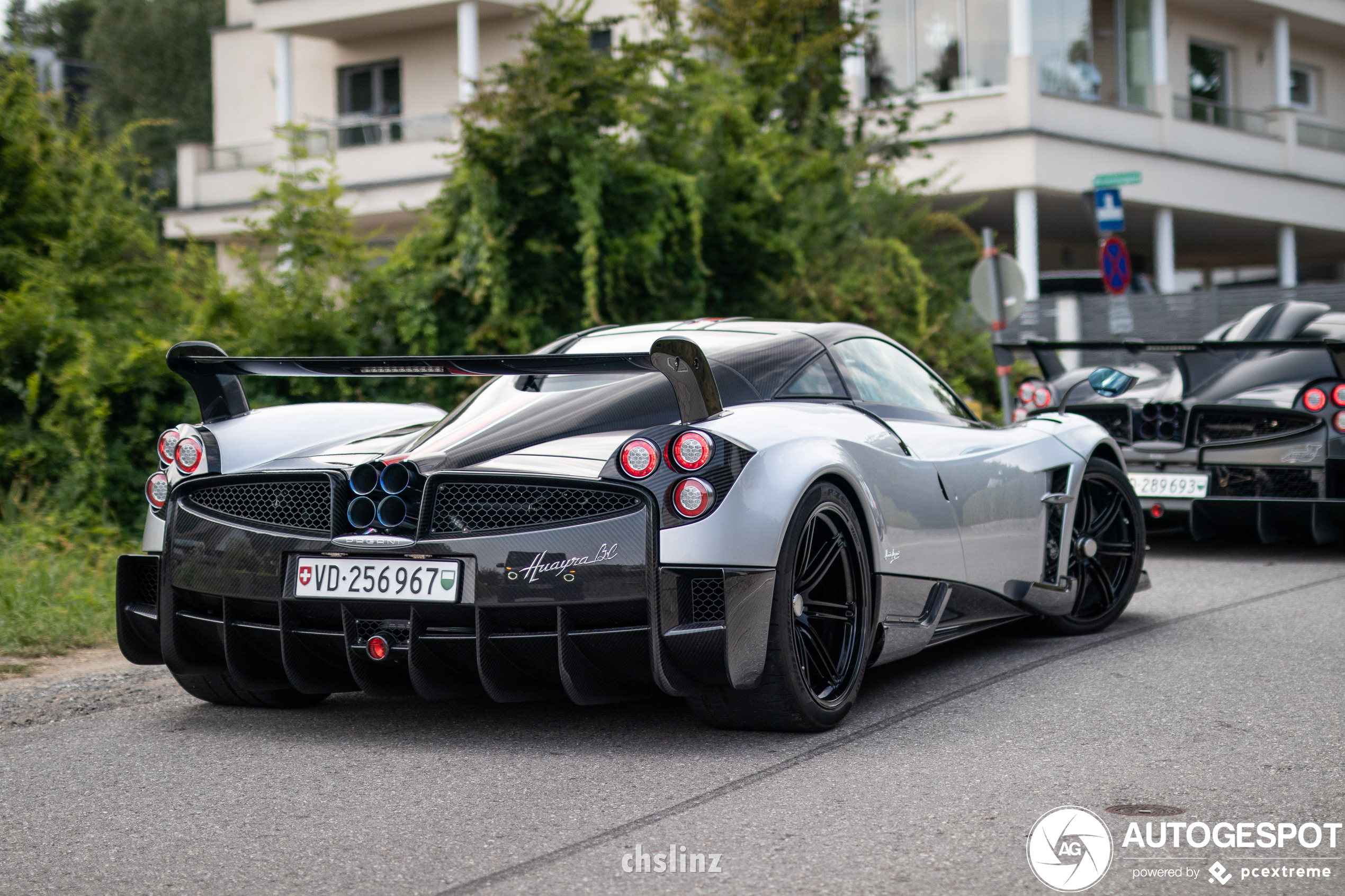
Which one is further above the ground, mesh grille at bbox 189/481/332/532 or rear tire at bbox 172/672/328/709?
mesh grille at bbox 189/481/332/532

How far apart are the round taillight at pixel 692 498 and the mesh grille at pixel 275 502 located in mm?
1018

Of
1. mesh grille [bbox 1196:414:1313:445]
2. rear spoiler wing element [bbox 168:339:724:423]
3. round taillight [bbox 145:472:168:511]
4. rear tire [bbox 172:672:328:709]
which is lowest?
rear tire [bbox 172:672:328:709]

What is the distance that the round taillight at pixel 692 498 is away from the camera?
387 cm

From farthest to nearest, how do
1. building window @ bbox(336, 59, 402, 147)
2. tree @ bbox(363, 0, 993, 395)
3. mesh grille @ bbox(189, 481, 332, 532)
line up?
1. building window @ bbox(336, 59, 402, 147)
2. tree @ bbox(363, 0, 993, 395)
3. mesh grille @ bbox(189, 481, 332, 532)

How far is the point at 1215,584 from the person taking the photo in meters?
7.79

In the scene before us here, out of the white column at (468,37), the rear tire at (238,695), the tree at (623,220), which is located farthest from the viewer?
the white column at (468,37)

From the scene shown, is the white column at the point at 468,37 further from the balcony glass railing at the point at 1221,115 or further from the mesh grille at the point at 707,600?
the mesh grille at the point at 707,600

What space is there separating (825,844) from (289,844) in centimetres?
120

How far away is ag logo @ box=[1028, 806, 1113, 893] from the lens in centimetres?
292

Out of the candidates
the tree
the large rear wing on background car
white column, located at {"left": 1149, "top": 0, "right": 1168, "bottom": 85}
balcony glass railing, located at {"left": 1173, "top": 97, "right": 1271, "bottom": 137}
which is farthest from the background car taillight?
balcony glass railing, located at {"left": 1173, "top": 97, "right": 1271, "bottom": 137}

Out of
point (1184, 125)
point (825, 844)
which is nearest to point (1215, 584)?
point (825, 844)

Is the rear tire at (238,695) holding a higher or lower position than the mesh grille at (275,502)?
lower

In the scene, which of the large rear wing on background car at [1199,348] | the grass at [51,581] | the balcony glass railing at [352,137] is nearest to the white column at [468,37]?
the balcony glass railing at [352,137]

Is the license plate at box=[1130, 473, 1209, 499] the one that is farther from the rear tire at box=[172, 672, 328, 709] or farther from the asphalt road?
the rear tire at box=[172, 672, 328, 709]
